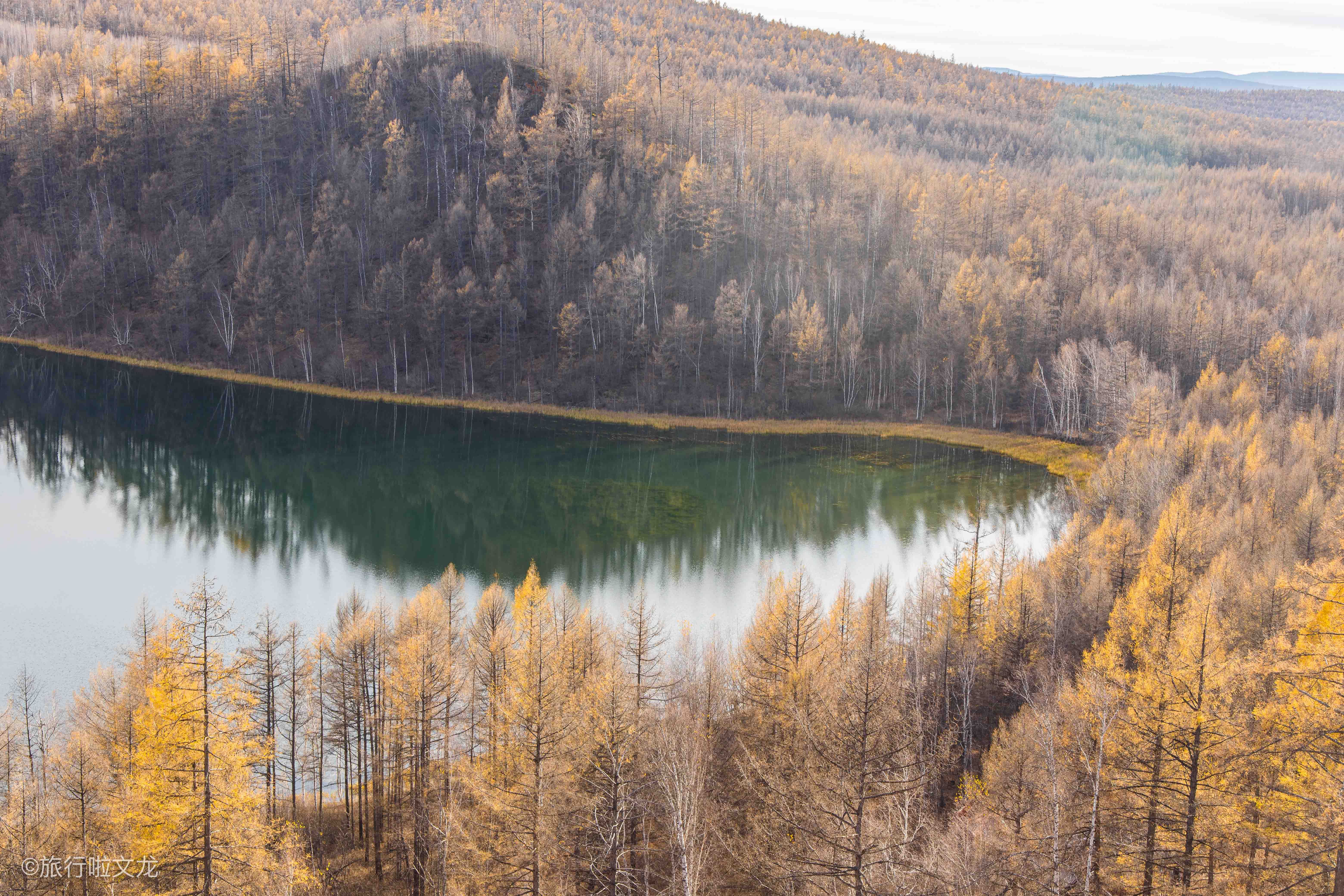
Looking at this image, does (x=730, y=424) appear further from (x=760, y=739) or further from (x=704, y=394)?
(x=760, y=739)

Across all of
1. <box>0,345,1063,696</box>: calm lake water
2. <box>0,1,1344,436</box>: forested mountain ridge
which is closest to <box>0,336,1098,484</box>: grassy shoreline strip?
<box>0,345,1063,696</box>: calm lake water

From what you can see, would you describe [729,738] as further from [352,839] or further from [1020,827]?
[352,839]

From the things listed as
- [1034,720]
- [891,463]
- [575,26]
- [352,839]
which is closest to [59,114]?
[575,26]

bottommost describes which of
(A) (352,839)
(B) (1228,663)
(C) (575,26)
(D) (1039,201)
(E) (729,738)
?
(A) (352,839)

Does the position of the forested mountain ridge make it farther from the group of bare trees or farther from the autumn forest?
the group of bare trees

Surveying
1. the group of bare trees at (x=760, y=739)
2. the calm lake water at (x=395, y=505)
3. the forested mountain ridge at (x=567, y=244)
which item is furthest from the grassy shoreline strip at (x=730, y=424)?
the group of bare trees at (x=760, y=739)

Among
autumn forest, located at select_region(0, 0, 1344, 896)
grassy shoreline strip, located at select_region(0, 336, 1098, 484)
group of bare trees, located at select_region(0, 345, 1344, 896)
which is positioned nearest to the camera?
group of bare trees, located at select_region(0, 345, 1344, 896)
